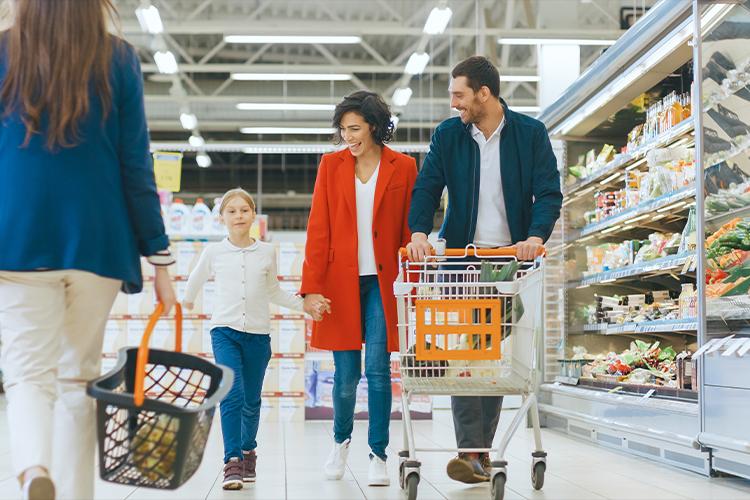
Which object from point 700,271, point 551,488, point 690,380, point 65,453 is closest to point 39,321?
point 65,453

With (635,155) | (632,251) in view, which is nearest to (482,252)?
(635,155)

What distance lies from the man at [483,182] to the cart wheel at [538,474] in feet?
0.64

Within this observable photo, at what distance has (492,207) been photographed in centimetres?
394

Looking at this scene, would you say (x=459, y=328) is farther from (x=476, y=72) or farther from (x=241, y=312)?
(x=241, y=312)

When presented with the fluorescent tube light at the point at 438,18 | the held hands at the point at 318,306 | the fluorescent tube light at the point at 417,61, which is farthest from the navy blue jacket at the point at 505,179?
the fluorescent tube light at the point at 417,61

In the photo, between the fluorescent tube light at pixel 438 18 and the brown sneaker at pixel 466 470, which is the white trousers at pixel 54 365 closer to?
the brown sneaker at pixel 466 470

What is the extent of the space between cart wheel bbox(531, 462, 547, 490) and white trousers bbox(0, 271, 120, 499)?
1956mm

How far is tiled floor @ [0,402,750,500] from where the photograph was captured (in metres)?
3.78

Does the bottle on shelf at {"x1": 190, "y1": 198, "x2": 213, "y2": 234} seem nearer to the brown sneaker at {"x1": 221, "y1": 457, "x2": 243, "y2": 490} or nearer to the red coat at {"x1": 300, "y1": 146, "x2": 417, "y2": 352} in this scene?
the red coat at {"x1": 300, "y1": 146, "x2": 417, "y2": 352}

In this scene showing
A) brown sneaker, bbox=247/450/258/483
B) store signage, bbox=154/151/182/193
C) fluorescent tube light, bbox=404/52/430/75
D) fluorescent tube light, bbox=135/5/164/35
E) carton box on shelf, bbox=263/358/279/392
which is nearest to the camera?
brown sneaker, bbox=247/450/258/483

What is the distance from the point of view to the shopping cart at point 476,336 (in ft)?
11.0

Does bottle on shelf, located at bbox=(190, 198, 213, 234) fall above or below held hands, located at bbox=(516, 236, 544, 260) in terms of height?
above

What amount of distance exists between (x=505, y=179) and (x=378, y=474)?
1330 mm

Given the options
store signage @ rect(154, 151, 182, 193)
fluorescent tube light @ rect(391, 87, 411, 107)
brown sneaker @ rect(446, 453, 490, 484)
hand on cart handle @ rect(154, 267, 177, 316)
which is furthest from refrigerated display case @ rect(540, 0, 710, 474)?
fluorescent tube light @ rect(391, 87, 411, 107)
